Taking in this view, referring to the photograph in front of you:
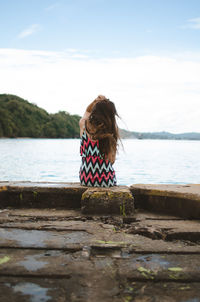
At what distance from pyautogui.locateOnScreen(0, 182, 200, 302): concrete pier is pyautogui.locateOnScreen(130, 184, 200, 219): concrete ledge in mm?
13

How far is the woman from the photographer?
465 centimetres

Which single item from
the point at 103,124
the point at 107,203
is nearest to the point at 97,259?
the point at 107,203

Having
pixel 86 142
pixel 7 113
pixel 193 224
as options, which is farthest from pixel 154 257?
pixel 7 113

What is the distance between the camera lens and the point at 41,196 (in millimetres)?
4484

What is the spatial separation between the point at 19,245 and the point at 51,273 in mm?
661

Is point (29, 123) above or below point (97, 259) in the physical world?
above

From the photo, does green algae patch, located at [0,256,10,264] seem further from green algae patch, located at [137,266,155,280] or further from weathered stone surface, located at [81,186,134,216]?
weathered stone surface, located at [81,186,134,216]

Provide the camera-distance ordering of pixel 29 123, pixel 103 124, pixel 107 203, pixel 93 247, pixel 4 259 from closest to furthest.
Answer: pixel 4 259 → pixel 93 247 → pixel 107 203 → pixel 103 124 → pixel 29 123

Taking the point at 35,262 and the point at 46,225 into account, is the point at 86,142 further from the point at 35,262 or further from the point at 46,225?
the point at 35,262

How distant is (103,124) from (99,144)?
285mm

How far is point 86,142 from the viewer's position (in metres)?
4.74

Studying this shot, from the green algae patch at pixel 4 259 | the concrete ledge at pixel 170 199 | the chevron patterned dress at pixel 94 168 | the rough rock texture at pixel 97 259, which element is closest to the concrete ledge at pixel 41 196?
the chevron patterned dress at pixel 94 168

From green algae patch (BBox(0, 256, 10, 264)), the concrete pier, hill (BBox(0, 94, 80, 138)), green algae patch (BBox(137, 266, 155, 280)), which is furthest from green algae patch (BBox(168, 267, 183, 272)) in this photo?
hill (BBox(0, 94, 80, 138))

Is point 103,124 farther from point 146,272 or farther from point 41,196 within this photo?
point 146,272
